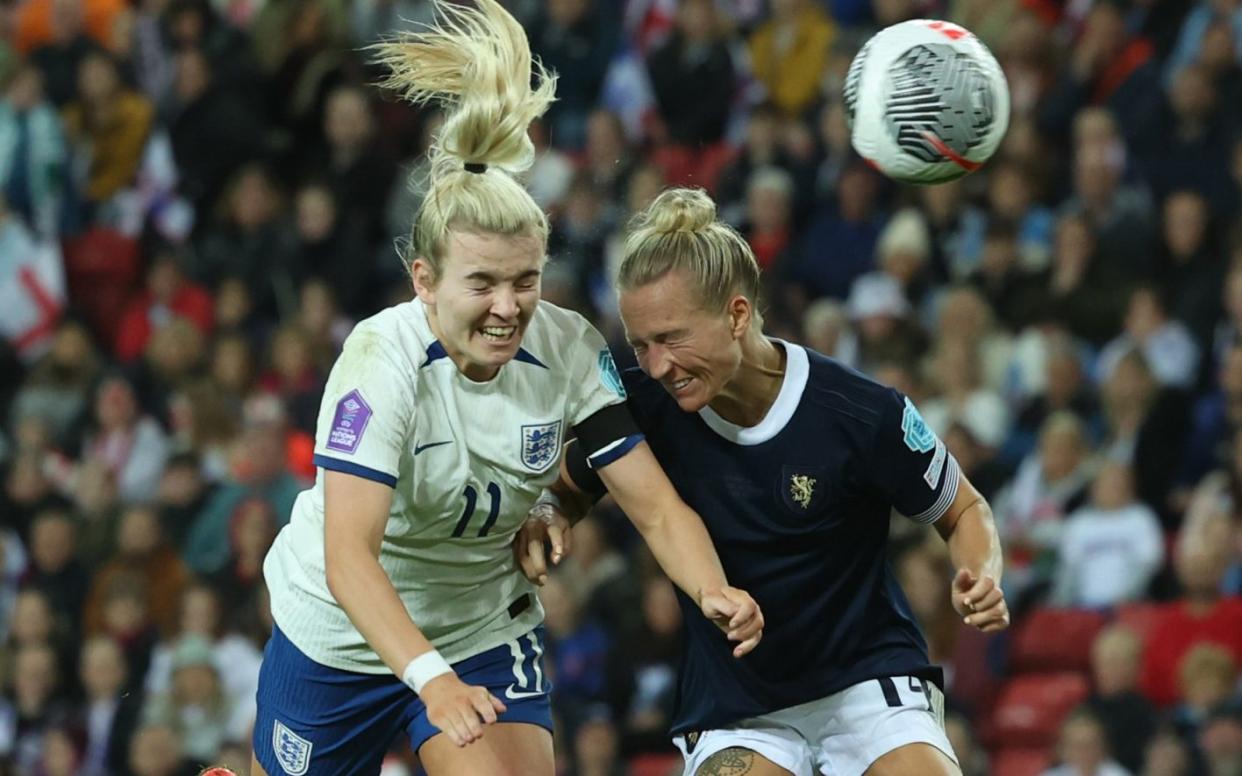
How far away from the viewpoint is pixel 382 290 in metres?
11.3

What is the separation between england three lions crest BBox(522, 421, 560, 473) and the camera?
4.65m

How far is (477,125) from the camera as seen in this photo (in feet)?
15.1

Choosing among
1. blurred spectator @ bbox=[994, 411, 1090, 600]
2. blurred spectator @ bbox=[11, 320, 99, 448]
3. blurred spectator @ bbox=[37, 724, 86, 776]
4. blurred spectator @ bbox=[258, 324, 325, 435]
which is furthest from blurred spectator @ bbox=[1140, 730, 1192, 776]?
blurred spectator @ bbox=[11, 320, 99, 448]

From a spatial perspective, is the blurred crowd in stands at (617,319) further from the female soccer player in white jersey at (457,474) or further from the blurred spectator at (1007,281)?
the female soccer player in white jersey at (457,474)

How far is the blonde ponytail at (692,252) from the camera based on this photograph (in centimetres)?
466

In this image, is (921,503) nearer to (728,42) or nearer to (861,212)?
(861,212)

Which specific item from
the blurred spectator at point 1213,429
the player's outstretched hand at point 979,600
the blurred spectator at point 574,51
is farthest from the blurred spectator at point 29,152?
the player's outstretched hand at point 979,600

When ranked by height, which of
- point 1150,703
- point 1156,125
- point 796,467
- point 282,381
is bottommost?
point 1150,703

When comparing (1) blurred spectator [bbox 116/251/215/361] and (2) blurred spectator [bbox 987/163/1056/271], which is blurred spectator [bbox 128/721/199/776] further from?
(2) blurred spectator [bbox 987/163/1056/271]

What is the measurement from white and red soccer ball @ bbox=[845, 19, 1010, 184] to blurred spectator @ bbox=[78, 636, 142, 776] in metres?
5.64

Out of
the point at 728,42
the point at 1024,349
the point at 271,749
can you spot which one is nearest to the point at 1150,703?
the point at 1024,349

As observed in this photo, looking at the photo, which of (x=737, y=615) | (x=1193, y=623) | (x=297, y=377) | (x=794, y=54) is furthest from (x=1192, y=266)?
(x=737, y=615)

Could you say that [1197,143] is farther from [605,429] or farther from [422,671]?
[422,671]

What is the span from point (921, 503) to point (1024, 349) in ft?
14.8
